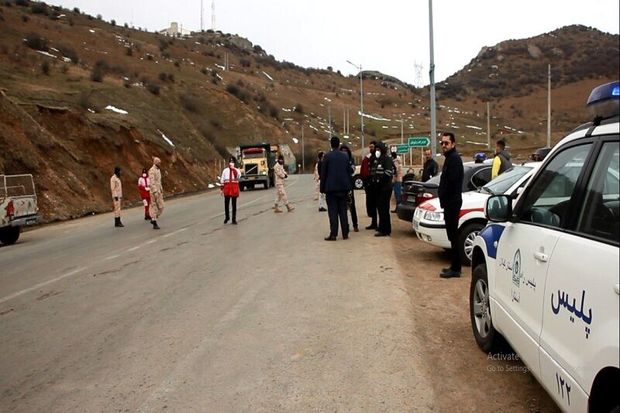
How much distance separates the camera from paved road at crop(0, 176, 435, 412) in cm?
424

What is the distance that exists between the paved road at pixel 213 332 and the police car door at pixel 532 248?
0.86 metres

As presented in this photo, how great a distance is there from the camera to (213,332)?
5.71m

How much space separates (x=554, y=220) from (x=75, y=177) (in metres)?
25.5

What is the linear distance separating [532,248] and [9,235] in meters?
14.7

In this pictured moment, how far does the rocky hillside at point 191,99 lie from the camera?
27.6 m

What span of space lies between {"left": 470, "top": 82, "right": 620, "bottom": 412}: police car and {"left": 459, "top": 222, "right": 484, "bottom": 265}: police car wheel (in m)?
4.21

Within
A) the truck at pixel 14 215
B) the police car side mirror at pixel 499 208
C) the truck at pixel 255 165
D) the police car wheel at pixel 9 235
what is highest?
the truck at pixel 255 165

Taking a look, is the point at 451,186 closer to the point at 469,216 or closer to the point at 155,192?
the point at 469,216

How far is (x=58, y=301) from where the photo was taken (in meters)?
7.34

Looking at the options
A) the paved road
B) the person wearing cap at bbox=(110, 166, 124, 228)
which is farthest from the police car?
the person wearing cap at bbox=(110, 166, 124, 228)

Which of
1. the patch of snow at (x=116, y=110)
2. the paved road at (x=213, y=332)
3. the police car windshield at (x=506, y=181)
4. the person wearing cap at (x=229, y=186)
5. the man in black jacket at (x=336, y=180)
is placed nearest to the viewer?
the paved road at (x=213, y=332)

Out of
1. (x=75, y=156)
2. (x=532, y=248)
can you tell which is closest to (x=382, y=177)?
(x=532, y=248)

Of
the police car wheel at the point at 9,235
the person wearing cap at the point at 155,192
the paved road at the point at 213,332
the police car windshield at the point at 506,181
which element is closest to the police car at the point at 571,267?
the paved road at the point at 213,332

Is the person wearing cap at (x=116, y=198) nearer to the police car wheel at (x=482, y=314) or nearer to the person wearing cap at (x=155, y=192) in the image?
the person wearing cap at (x=155, y=192)
